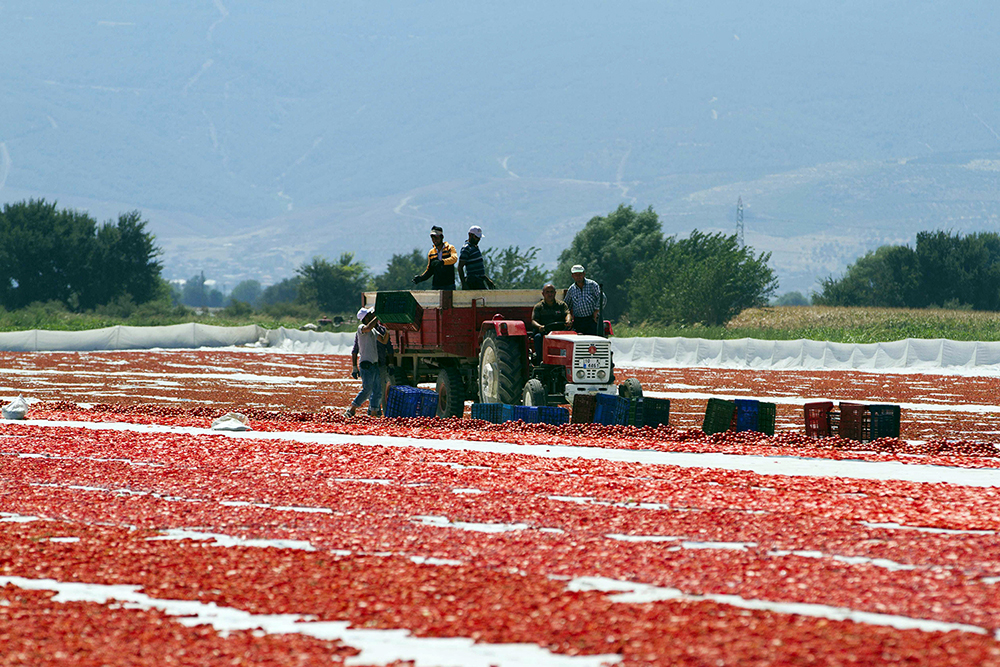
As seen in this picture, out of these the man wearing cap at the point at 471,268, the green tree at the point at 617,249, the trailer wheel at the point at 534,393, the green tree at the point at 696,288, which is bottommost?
the trailer wheel at the point at 534,393

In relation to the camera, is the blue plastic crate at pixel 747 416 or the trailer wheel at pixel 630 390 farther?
the trailer wheel at pixel 630 390

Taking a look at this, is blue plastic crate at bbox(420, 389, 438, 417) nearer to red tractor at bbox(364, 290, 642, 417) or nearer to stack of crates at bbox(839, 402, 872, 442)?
red tractor at bbox(364, 290, 642, 417)

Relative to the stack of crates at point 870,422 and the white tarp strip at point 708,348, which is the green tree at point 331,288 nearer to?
the white tarp strip at point 708,348

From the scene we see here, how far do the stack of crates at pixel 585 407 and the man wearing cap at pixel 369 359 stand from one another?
3979 millimetres

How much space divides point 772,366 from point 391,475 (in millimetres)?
34823

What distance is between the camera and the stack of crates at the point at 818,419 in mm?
16672

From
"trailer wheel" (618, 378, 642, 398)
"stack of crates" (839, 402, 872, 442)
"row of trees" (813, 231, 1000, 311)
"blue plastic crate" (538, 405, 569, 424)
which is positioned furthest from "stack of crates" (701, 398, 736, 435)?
"row of trees" (813, 231, 1000, 311)

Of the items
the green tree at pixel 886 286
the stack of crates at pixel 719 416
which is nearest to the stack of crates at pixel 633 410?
the stack of crates at pixel 719 416

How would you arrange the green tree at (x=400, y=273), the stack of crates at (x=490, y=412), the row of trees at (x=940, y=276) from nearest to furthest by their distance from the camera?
the stack of crates at (x=490, y=412) < the row of trees at (x=940, y=276) < the green tree at (x=400, y=273)

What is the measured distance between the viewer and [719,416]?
1725cm

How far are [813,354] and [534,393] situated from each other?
28.7m

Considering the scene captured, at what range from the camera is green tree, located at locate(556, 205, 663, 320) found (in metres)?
95.4

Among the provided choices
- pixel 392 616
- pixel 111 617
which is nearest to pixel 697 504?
pixel 392 616

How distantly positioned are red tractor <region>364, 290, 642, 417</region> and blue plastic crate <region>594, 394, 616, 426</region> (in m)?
0.46
